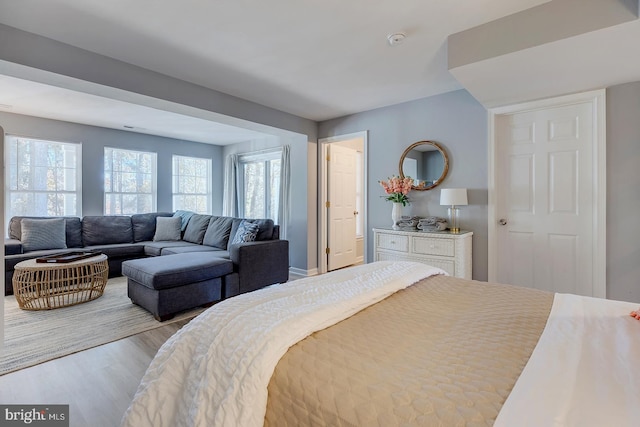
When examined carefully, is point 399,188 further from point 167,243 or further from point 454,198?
point 167,243

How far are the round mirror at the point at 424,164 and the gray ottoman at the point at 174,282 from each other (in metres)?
2.46

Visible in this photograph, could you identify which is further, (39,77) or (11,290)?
(11,290)

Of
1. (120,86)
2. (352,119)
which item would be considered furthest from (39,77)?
(352,119)

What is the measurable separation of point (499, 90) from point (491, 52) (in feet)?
2.15

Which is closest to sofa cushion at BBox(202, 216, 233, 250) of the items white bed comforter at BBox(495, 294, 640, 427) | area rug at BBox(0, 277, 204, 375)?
area rug at BBox(0, 277, 204, 375)

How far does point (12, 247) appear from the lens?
150 inches

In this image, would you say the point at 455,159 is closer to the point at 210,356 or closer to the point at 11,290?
the point at 210,356

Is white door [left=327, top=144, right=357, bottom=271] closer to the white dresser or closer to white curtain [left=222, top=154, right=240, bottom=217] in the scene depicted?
the white dresser

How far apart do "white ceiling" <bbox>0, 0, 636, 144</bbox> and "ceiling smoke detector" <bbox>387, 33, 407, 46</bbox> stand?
4 centimetres

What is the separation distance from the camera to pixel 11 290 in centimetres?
367

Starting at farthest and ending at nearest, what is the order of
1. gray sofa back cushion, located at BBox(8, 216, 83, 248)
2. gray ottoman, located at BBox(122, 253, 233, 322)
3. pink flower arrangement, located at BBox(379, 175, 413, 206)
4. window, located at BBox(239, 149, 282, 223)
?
window, located at BBox(239, 149, 282, 223)
gray sofa back cushion, located at BBox(8, 216, 83, 248)
pink flower arrangement, located at BBox(379, 175, 413, 206)
gray ottoman, located at BBox(122, 253, 233, 322)

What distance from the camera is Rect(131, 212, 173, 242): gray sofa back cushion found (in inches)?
203

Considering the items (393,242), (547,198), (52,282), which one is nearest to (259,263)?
(393,242)

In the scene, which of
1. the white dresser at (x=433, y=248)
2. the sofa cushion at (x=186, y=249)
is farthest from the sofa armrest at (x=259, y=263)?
the white dresser at (x=433, y=248)
